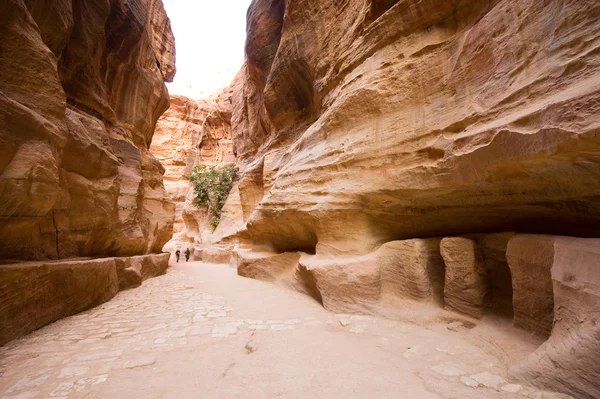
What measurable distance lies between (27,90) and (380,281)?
6719 mm

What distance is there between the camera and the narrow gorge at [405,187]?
237 centimetres

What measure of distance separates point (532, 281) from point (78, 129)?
9051mm

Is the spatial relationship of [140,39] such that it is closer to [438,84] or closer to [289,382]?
[438,84]

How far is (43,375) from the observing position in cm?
249

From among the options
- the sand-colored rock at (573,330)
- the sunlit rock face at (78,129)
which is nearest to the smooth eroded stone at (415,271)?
the sand-colored rock at (573,330)

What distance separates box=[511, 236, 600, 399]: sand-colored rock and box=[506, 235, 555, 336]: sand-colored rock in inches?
9.0

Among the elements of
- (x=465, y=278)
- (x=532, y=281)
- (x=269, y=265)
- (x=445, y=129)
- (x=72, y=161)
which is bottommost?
(x=269, y=265)

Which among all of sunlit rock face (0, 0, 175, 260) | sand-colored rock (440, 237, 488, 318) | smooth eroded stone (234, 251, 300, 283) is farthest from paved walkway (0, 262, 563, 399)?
smooth eroded stone (234, 251, 300, 283)

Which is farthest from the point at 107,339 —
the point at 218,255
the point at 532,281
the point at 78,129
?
the point at 218,255

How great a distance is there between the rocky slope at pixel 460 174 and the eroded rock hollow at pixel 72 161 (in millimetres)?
4438

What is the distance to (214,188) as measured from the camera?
19703 mm

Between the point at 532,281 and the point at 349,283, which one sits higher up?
the point at 532,281

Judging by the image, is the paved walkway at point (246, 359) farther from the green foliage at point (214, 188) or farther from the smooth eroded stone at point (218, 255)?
the green foliage at point (214, 188)

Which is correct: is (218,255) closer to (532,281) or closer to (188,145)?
(532,281)
